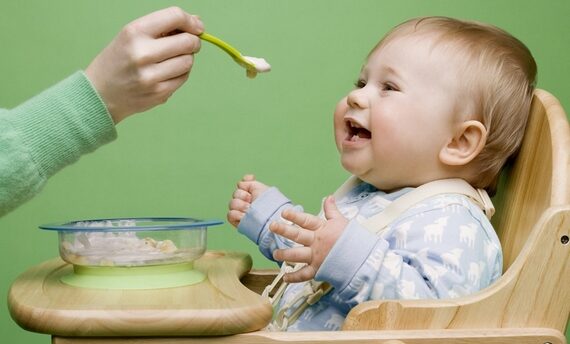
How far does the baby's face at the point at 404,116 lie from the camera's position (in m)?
0.91

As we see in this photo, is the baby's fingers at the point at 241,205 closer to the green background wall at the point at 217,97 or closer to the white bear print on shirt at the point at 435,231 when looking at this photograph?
the white bear print on shirt at the point at 435,231

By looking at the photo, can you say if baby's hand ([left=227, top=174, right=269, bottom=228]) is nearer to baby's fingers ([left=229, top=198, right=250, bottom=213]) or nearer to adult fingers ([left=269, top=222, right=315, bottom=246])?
baby's fingers ([left=229, top=198, right=250, bottom=213])

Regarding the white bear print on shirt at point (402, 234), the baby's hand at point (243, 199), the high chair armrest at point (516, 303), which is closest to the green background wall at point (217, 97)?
the baby's hand at point (243, 199)

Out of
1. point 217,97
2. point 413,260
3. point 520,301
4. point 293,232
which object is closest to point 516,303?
point 520,301

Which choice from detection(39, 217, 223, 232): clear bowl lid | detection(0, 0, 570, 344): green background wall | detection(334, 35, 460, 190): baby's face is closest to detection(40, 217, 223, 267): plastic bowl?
detection(39, 217, 223, 232): clear bowl lid

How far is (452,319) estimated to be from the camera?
731mm

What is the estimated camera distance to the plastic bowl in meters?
0.79

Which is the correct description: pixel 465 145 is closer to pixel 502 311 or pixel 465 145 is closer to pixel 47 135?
pixel 502 311

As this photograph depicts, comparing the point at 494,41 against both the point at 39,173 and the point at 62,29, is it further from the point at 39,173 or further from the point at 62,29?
the point at 62,29

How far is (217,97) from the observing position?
1531 mm

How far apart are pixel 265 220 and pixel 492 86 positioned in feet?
1.00

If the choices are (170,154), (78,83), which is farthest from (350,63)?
(78,83)

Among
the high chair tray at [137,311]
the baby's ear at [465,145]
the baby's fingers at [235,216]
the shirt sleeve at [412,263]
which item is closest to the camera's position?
the high chair tray at [137,311]

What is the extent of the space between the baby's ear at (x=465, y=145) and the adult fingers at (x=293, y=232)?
0.20 metres
